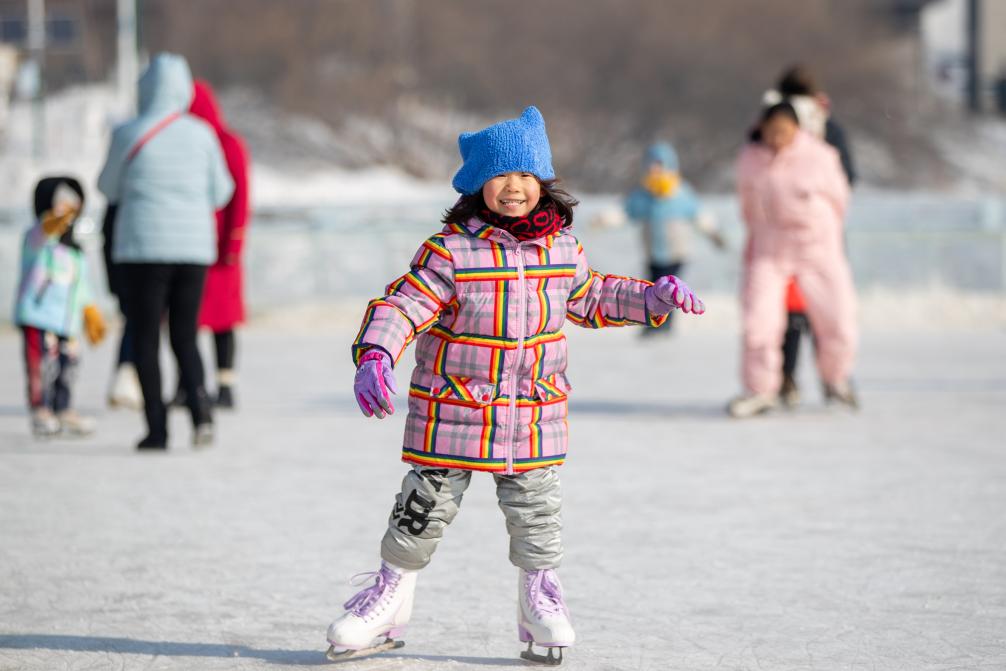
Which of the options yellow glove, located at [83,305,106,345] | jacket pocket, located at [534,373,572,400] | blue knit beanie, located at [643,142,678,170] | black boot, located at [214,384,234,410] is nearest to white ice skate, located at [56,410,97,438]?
yellow glove, located at [83,305,106,345]

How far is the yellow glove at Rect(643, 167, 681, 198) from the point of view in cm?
1206

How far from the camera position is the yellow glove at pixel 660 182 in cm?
1206

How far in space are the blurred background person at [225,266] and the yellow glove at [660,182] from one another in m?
4.62

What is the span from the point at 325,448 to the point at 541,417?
3691 millimetres

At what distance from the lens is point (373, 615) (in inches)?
138

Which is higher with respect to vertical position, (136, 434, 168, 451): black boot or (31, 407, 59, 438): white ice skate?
(31, 407, 59, 438): white ice skate

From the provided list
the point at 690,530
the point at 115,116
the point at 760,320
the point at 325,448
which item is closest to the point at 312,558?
the point at 690,530

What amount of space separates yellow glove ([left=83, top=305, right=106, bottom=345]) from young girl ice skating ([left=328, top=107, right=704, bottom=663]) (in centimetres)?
409

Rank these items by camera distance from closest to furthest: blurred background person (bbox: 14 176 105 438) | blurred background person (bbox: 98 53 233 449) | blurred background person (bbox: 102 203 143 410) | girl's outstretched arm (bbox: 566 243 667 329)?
1. girl's outstretched arm (bbox: 566 243 667 329)
2. blurred background person (bbox: 98 53 233 449)
3. blurred background person (bbox: 14 176 105 438)
4. blurred background person (bbox: 102 203 143 410)

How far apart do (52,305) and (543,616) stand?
4.22 meters

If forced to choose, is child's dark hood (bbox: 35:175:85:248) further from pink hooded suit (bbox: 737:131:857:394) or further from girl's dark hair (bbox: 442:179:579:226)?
girl's dark hair (bbox: 442:179:579:226)

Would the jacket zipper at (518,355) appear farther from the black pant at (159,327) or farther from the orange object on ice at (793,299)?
the orange object on ice at (793,299)

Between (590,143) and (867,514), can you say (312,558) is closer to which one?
(867,514)

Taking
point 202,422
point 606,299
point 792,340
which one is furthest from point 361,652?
point 792,340
